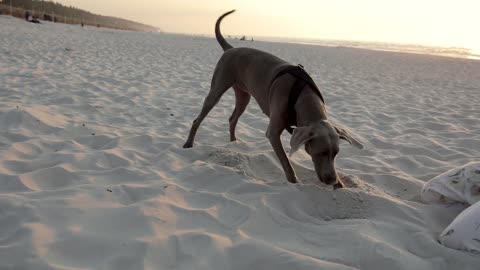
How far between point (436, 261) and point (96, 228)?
1.91m

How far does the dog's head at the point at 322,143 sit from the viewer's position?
298 cm

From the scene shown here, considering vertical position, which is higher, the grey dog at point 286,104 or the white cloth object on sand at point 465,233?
the grey dog at point 286,104

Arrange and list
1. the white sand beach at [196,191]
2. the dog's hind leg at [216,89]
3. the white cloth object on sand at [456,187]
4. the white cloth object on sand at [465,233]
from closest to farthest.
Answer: the white sand beach at [196,191]
the white cloth object on sand at [465,233]
the white cloth object on sand at [456,187]
the dog's hind leg at [216,89]

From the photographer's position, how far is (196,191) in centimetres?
294

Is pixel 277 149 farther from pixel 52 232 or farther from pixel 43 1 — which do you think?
pixel 43 1

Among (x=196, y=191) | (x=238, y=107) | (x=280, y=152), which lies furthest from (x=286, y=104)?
(x=238, y=107)

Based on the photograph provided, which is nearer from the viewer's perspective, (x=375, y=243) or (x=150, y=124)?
(x=375, y=243)

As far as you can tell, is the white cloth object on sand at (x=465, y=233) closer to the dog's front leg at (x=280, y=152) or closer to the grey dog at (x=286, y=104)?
the grey dog at (x=286, y=104)

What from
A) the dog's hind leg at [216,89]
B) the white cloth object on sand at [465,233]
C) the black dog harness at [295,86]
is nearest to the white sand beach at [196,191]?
the white cloth object on sand at [465,233]

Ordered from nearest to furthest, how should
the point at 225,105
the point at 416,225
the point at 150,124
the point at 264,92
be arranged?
the point at 416,225 → the point at 264,92 → the point at 150,124 → the point at 225,105

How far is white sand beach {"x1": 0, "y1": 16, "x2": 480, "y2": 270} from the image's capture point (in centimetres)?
205

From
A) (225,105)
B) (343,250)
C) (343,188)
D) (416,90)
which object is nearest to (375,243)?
(343,250)

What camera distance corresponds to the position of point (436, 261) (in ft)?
6.90

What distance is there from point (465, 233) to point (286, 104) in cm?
172
